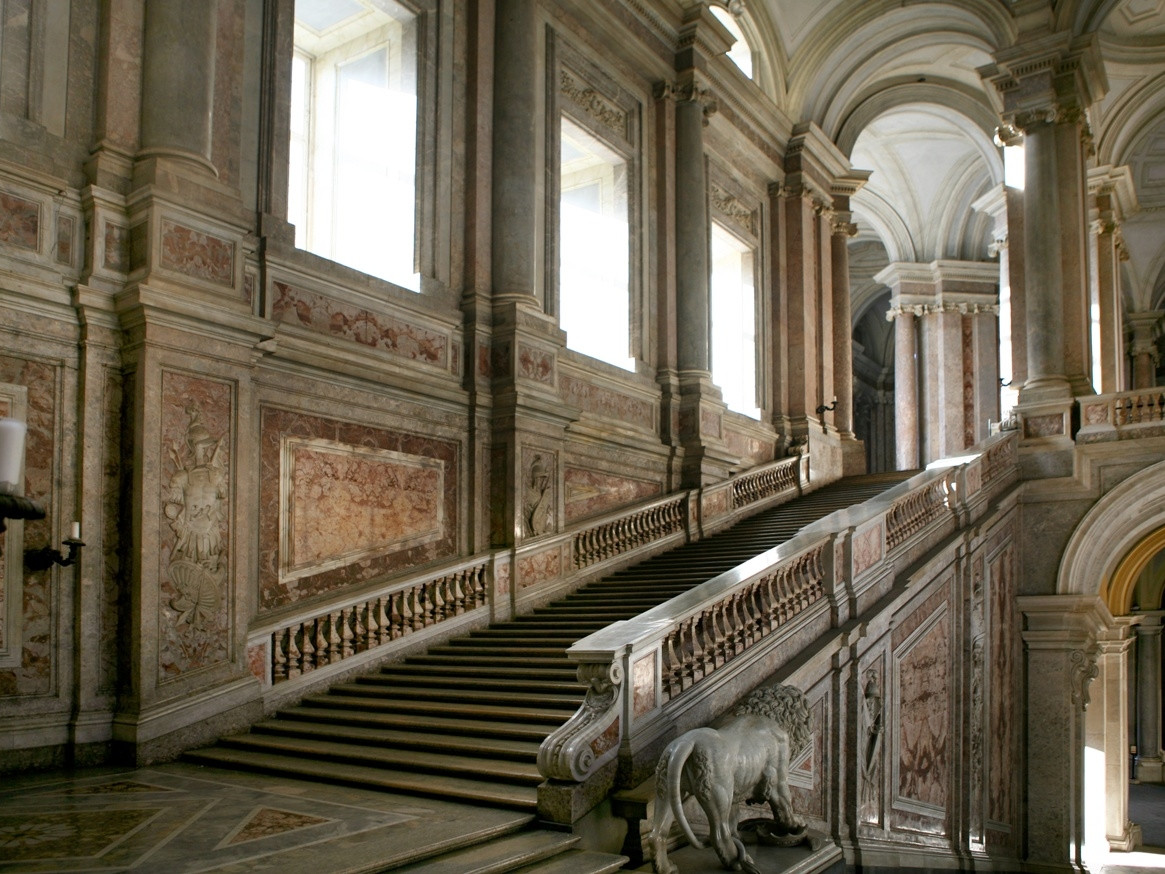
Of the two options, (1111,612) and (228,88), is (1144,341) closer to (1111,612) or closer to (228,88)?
(1111,612)

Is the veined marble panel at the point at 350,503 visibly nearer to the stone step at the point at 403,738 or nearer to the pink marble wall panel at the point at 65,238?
the stone step at the point at 403,738

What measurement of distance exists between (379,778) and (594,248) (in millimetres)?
8865

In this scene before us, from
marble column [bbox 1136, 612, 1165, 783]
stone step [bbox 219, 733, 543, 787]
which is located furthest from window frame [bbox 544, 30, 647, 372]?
marble column [bbox 1136, 612, 1165, 783]

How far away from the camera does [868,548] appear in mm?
8695

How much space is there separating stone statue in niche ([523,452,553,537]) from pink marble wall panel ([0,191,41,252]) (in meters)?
5.11

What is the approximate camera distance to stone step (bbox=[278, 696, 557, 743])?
663 centimetres

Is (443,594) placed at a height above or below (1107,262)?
below

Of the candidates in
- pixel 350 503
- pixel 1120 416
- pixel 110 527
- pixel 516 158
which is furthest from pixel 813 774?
pixel 1120 416

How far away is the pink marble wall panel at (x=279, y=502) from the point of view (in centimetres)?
833

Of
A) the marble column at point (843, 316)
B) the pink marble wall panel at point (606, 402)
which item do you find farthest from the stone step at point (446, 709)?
the marble column at point (843, 316)

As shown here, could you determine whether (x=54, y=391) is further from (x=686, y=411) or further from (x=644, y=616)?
(x=686, y=411)

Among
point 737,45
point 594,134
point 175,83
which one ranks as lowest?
point 175,83

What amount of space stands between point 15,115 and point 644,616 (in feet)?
16.8

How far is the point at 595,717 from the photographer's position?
5609 millimetres
